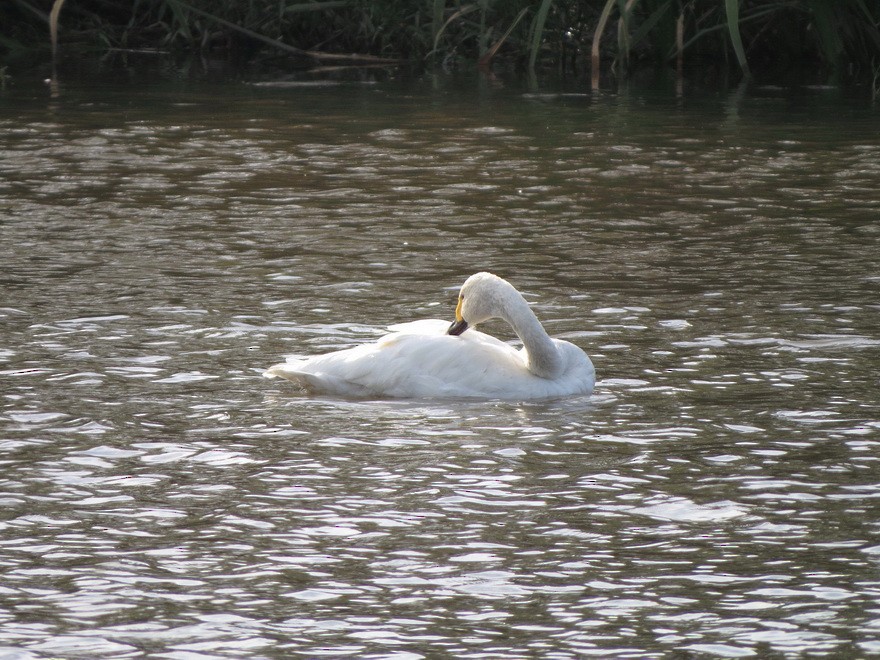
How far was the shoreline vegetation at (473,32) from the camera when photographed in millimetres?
19312

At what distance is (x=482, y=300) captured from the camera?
25.9ft

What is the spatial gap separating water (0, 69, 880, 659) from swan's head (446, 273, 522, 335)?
56cm

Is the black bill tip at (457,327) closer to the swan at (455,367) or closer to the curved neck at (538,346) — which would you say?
the swan at (455,367)

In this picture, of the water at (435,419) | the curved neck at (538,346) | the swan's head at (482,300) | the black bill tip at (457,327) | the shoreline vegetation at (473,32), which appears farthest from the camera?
the shoreline vegetation at (473,32)

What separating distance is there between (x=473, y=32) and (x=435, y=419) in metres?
15.1

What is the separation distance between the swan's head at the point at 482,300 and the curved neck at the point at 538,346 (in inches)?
5.4

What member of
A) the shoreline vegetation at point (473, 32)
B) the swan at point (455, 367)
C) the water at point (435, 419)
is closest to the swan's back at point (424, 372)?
the swan at point (455, 367)

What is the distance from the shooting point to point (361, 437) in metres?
6.89

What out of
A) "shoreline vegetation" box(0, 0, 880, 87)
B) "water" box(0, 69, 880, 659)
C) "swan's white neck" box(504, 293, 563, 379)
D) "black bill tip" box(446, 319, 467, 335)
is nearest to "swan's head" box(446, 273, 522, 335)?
"black bill tip" box(446, 319, 467, 335)

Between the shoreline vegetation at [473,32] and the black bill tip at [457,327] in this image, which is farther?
the shoreline vegetation at [473,32]

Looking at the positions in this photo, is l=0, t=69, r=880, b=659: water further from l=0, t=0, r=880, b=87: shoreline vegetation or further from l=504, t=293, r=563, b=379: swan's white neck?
l=0, t=0, r=880, b=87: shoreline vegetation

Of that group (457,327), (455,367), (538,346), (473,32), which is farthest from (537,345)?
(473,32)

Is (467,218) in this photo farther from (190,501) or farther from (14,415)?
(190,501)

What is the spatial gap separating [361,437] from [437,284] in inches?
119
